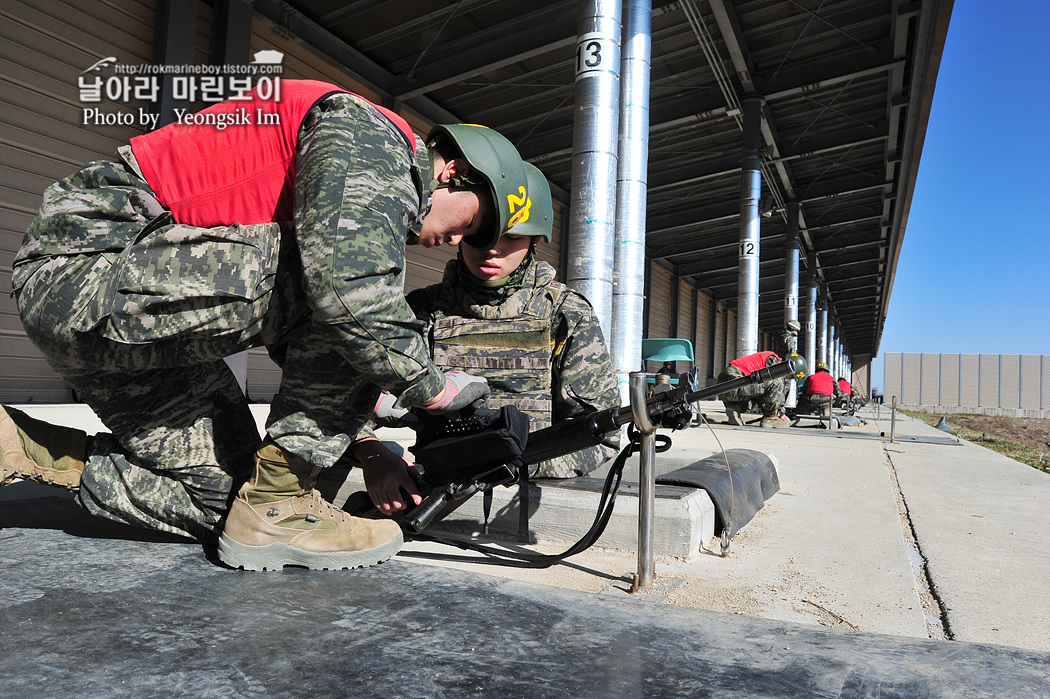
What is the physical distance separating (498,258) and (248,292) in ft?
3.67

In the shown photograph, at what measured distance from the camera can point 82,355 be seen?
1463 millimetres

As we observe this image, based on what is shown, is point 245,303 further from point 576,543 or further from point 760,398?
point 760,398

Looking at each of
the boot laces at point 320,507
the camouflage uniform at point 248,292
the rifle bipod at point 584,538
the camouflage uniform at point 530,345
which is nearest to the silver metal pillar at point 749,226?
the camouflage uniform at point 530,345

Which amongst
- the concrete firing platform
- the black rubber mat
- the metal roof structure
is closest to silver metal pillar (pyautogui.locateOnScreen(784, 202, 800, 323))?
the metal roof structure

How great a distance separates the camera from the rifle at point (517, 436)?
1.70 metres

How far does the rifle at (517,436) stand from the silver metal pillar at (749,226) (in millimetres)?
11227

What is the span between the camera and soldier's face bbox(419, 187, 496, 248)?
66.9 inches

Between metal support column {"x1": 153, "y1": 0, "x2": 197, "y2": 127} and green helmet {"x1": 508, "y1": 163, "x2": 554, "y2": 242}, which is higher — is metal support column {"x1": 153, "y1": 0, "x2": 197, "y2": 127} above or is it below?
above

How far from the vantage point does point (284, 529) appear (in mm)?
1576

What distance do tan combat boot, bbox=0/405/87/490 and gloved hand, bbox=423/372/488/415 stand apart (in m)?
1.03

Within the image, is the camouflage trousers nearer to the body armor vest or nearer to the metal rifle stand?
the body armor vest

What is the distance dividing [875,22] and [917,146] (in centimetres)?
418

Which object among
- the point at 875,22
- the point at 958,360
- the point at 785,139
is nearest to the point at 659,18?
the point at 875,22

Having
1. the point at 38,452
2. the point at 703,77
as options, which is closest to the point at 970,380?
the point at 703,77
